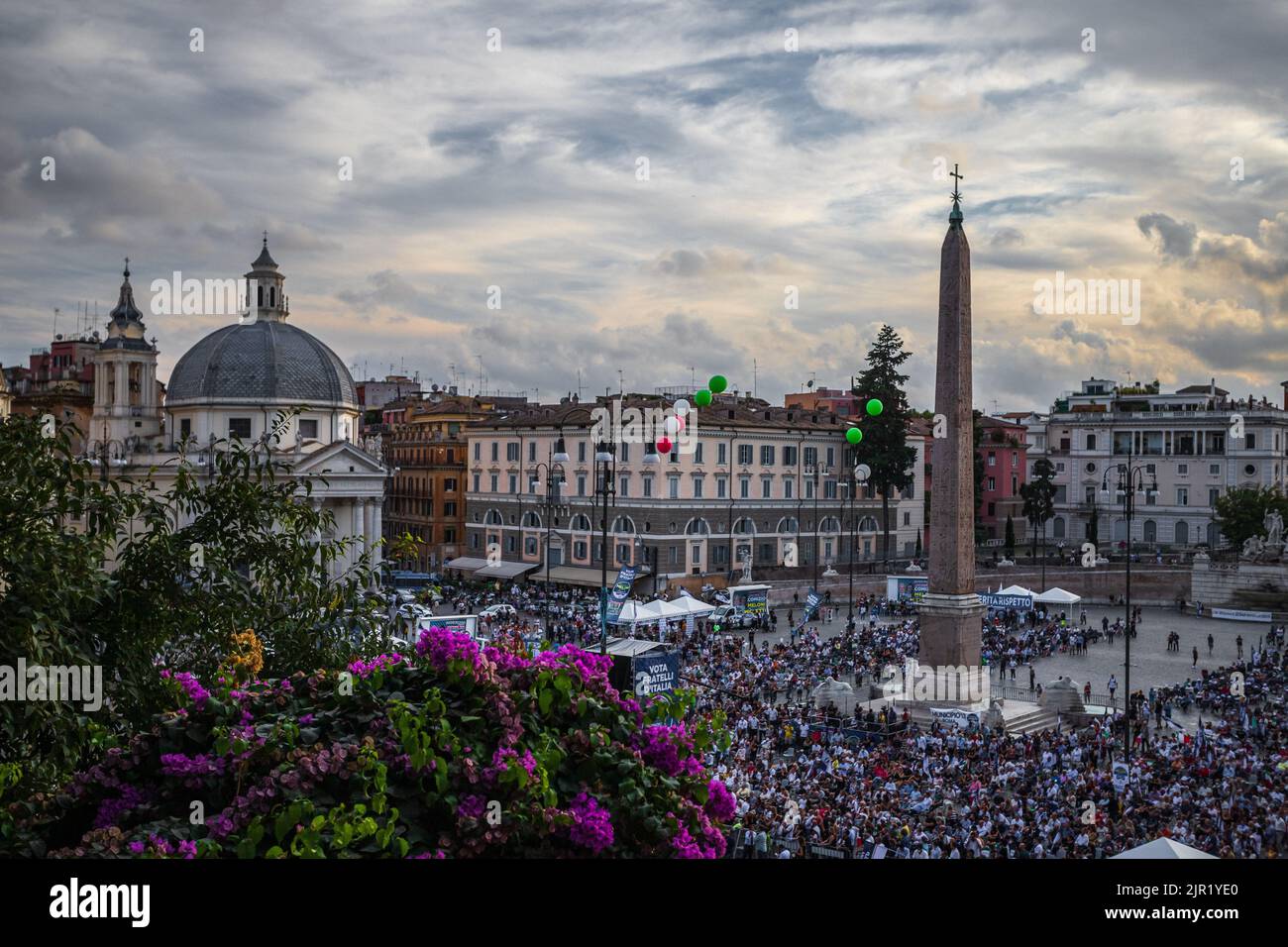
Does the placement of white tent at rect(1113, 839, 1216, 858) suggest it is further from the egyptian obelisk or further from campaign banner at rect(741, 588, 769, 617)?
campaign banner at rect(741, 588, 769, 617)

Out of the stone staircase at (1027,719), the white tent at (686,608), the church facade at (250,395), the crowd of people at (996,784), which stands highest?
the church facade at (250,395)

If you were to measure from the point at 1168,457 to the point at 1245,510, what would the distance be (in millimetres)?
8934

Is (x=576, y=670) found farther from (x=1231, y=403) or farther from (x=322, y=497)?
(x=1231, y=403)

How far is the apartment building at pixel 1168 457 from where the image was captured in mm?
65375

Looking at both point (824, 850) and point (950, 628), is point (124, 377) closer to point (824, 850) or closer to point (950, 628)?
point (950, 628)

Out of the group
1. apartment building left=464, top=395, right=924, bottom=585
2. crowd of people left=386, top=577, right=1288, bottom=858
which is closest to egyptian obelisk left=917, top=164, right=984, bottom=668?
crowd of people left=386, top=577, right=1288, bottom=858

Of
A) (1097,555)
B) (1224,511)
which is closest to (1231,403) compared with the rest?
(1224,511)

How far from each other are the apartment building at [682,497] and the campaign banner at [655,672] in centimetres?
3249

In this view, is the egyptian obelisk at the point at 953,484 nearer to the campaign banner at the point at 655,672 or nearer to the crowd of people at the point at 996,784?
the crowd of people at the point at 996,784

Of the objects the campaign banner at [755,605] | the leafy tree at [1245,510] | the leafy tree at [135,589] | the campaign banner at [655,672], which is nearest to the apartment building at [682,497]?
the campaign banner at [755,605]

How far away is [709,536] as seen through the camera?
5347 centimetres

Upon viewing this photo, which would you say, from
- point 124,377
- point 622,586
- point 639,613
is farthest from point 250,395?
point 622,586

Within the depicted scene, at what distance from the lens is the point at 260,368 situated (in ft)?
181

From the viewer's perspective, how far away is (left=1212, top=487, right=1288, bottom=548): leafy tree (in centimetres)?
5888
